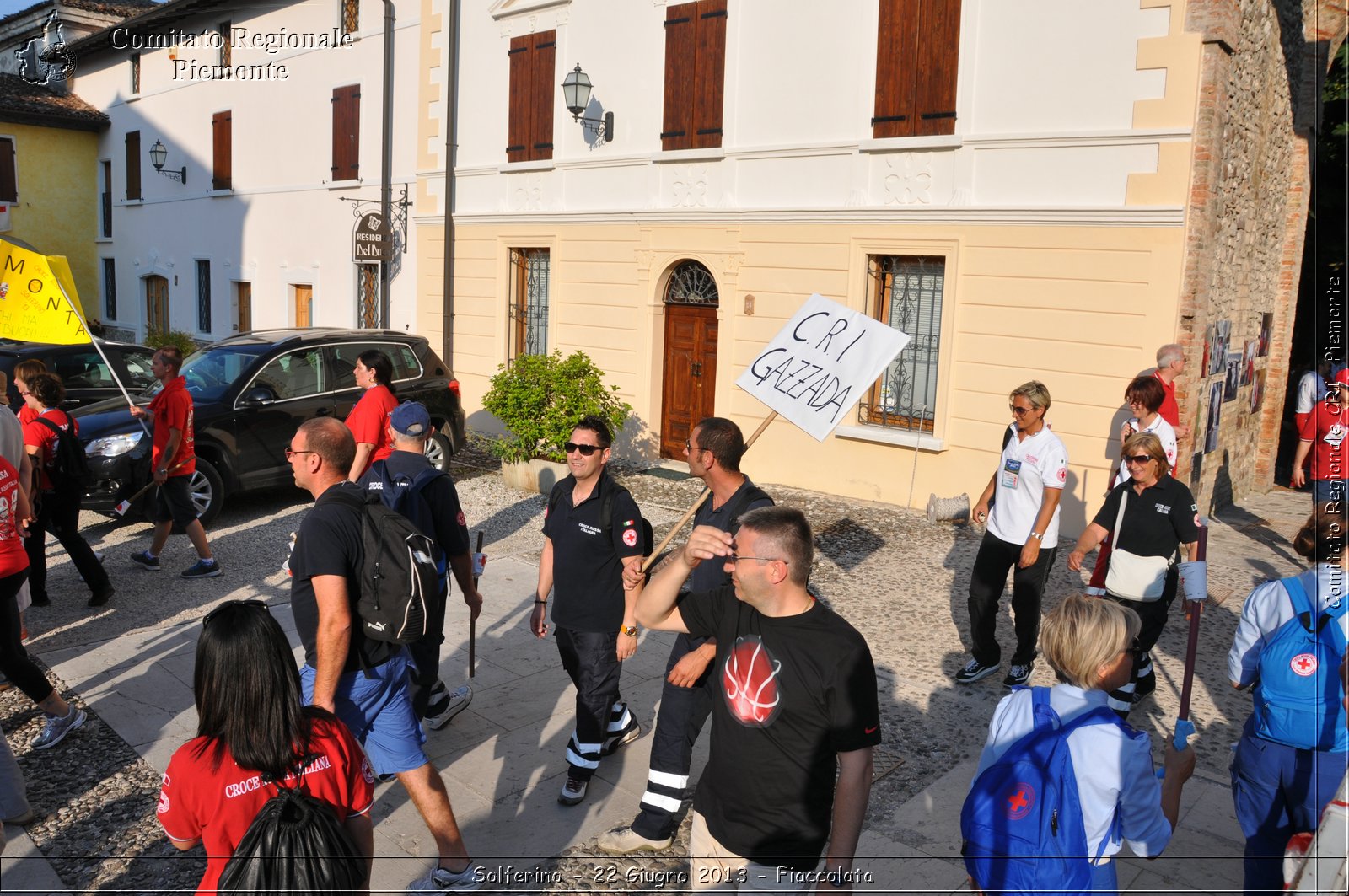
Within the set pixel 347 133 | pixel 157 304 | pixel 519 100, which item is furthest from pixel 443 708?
pixel 157 304

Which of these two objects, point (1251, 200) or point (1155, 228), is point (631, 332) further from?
point (1251, 200)

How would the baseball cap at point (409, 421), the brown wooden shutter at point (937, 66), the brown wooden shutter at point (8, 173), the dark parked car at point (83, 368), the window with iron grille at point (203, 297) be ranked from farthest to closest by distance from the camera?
the brown wooden shutter at point (8, 173) → the window with iron grille at point (203, 297) → the dark parked car at point (83, 368) → the brown wooden shutter at point (937, 66) → the baseball cap at point (409, 421)

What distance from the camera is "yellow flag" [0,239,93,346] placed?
7328mm

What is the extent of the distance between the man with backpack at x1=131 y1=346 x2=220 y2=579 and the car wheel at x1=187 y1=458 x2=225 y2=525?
1.31 meters

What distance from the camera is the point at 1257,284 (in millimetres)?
12109

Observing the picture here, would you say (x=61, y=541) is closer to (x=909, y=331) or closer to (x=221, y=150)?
(x=909, y=331)

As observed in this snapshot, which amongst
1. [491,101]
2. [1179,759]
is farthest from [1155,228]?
[491,101]

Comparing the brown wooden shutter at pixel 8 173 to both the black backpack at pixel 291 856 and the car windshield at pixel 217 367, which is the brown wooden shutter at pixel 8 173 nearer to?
the car windshield at pixel 217 367

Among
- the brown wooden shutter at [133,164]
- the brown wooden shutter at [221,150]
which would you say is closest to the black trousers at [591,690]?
the brown wooden shutter at [221,150]

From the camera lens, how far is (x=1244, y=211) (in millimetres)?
10898

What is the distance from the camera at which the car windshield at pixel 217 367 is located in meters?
9.98

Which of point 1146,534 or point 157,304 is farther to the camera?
point 157,304

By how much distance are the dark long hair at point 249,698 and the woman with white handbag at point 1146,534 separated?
4.36 m

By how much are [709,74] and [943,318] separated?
451cm
